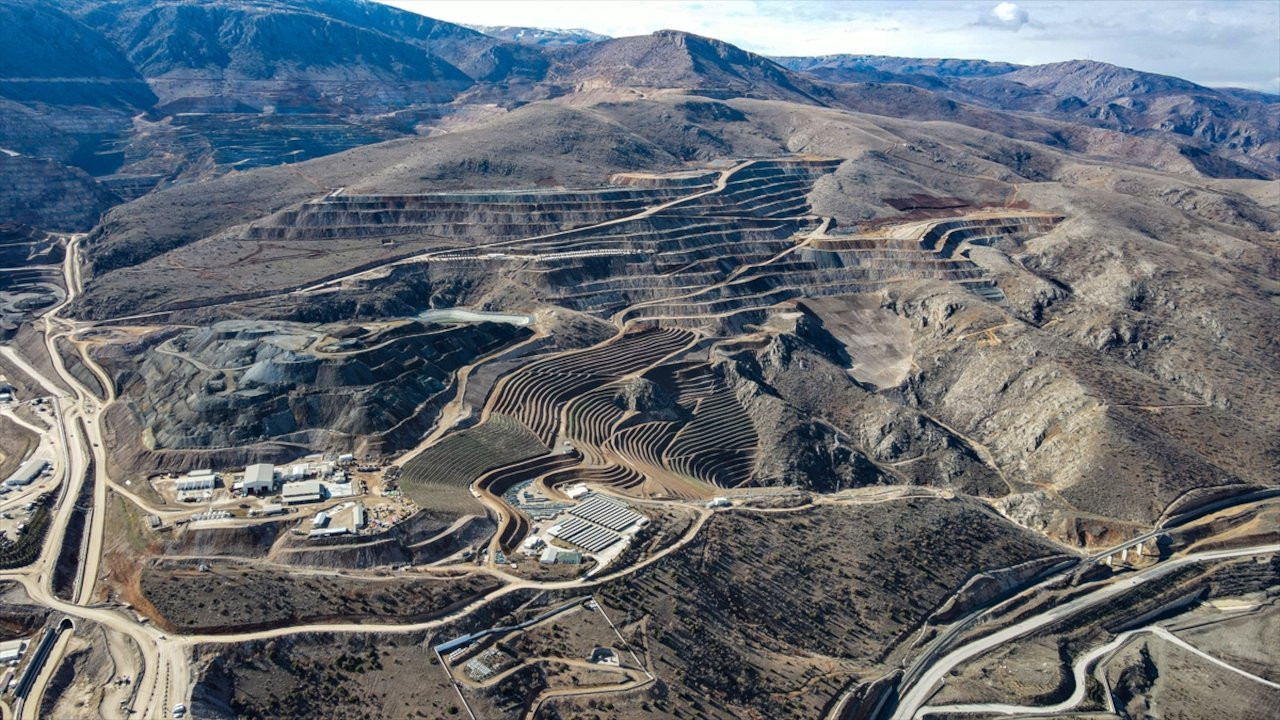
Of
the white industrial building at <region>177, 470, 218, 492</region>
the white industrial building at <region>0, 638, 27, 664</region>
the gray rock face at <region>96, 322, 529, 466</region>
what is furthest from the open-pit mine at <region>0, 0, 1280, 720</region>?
the white industrial building at <region>0, 638, 27, 664</region>

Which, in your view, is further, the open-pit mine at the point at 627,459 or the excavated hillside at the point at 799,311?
the excavated hillside at the point at 799,311

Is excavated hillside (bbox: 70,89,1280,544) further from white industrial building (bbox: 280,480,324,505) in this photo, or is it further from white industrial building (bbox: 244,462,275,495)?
white industrial building (bbox: 280,480,324,505)

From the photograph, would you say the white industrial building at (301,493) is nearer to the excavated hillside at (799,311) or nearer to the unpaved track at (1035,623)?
the excavated hillside at (799,311)

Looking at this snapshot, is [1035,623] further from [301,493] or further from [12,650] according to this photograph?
[12,650]

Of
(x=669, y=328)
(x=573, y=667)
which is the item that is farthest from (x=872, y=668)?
(x=669, y=328)

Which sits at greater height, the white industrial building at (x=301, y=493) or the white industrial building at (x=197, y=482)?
the white industrial building at (x=301, y=493)

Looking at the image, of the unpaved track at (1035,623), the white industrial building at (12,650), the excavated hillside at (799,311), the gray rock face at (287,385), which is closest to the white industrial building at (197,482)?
the gray rock face at (287,385)

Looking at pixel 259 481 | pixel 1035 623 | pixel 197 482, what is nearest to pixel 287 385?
pixel 197 482

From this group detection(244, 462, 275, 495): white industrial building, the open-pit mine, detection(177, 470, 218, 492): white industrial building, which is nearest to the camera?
the open-pit mine
